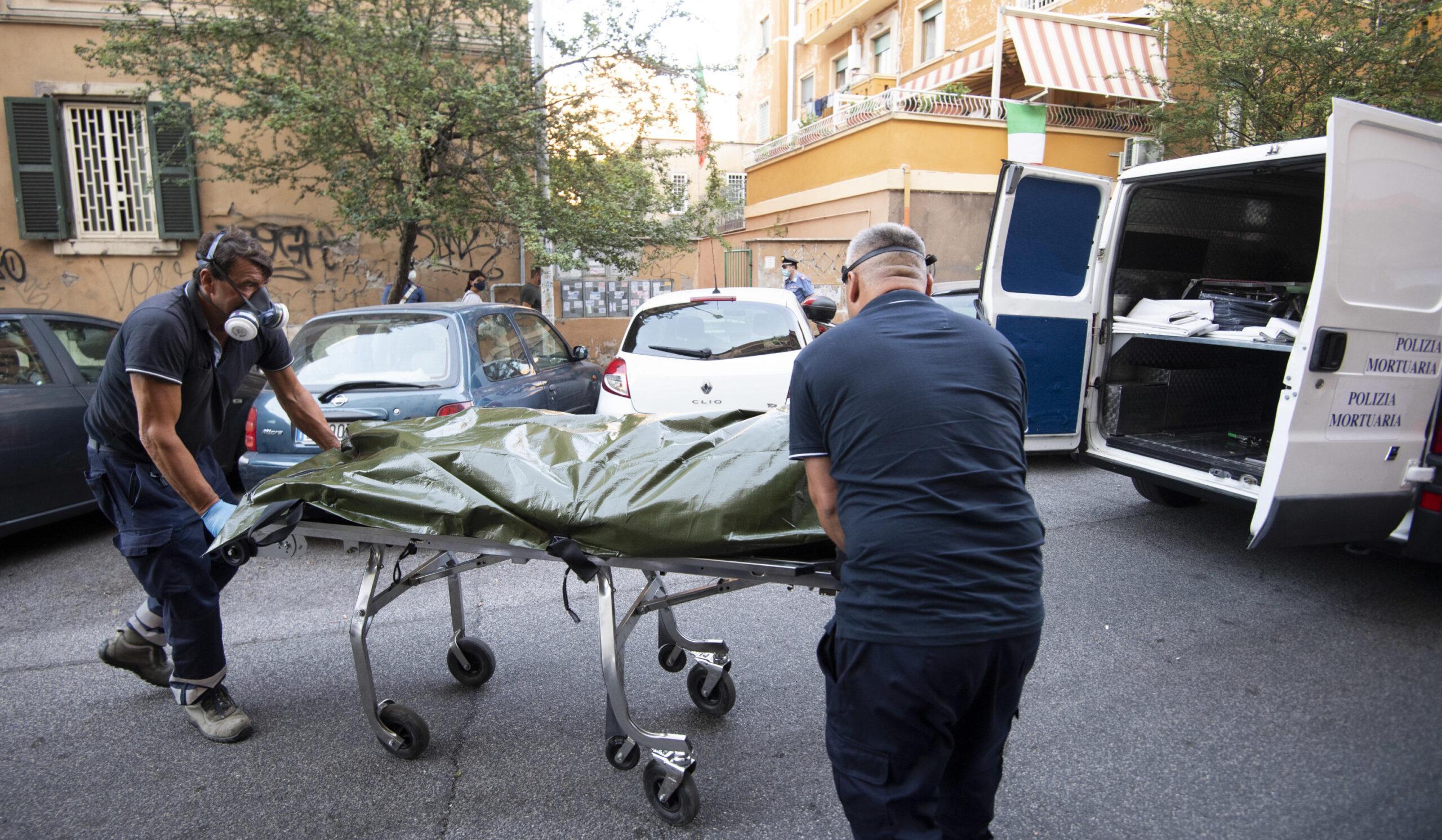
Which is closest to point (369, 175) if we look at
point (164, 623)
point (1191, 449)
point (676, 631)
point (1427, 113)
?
point (164, 623)

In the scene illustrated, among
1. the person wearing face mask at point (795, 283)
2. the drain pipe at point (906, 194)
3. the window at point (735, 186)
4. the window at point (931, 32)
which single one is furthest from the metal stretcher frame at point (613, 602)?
the window at point (735, 186)

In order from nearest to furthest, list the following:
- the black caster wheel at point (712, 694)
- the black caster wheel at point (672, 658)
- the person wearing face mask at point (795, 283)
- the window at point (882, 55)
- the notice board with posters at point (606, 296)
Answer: the black caster wheel at point (712, 694) → the black caster wheel at point (672, 658) → the person wearing face mask at point (795, 283) → the notice board with posters at point (606, 296) → the window at point (882, 55)

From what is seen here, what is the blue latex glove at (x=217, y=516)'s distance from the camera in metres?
2.85

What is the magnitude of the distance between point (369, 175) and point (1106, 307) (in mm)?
7804

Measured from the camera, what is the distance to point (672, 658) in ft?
11.8

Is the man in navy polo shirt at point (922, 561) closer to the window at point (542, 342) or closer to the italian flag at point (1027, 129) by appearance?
the window at point (542, 342)

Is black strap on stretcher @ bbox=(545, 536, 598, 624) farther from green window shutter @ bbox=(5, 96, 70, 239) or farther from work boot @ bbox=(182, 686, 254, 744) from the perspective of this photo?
green window shutter @ bbox=(5, 96, 70, 239)

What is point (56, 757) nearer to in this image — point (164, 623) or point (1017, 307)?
point (164, 623)

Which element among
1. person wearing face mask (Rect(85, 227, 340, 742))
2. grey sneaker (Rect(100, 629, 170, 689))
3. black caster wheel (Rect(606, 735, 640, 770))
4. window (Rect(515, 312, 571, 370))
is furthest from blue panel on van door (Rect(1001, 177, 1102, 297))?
grey sneaker (Rect(100, 629, 170, 689))

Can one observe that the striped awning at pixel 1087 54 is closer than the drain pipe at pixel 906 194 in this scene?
Yes

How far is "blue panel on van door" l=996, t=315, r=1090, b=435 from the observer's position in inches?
221

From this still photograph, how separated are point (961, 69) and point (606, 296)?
10132mm

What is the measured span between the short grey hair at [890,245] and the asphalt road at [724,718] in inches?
70.6

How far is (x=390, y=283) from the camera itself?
1155 cm
